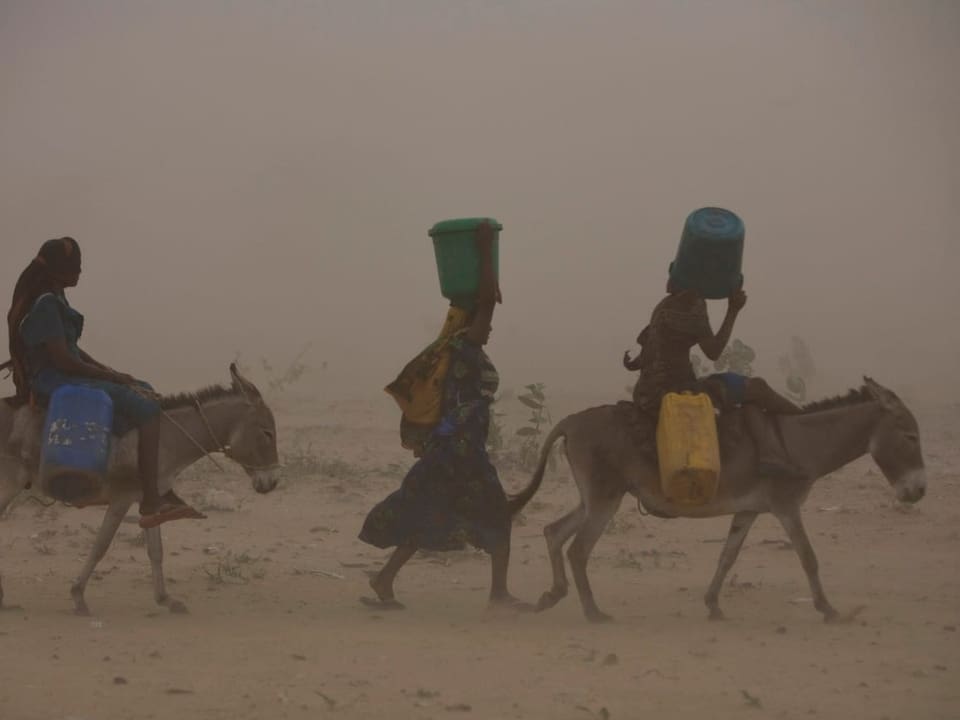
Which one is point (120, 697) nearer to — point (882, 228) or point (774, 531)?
point (774, 531)

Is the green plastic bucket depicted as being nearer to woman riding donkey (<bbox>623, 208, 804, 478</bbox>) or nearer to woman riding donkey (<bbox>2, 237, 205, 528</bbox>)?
woman riding donkey (<bbox>623, 208, 804, 478</bbox>)

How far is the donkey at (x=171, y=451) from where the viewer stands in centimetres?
770

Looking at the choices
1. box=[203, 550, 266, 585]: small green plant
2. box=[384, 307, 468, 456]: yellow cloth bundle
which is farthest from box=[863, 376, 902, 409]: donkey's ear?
box=[203, 550, 266, 585]: small green plant

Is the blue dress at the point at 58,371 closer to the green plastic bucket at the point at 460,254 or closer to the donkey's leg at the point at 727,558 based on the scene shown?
the green plastic bucket at the point at 460,254

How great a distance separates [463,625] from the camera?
7.55m

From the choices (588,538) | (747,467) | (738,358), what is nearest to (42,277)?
(588,538)

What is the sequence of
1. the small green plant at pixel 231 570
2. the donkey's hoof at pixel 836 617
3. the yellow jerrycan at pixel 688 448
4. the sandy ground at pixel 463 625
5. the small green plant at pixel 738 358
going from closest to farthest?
the sandy ground at pixel 463 625 → the yellow jerrycan at pixel 688 448 → the donkey's hoof at pixel 836 617 → the small green plant at pixel 231 570 → the small green plant at pixel 738 358

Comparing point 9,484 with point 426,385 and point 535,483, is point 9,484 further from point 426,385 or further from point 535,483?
point 535,483

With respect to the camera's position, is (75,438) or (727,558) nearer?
(75,438)

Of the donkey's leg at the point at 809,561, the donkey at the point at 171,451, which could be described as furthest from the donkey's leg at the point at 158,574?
the donkey's leg at the point at 809,561

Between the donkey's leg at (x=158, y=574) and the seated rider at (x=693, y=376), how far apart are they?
294cm

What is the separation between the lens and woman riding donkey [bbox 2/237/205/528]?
7.45 metres

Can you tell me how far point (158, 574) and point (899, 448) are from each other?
4401 millimetres

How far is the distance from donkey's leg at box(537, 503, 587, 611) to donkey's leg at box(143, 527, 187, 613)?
2138 mm
